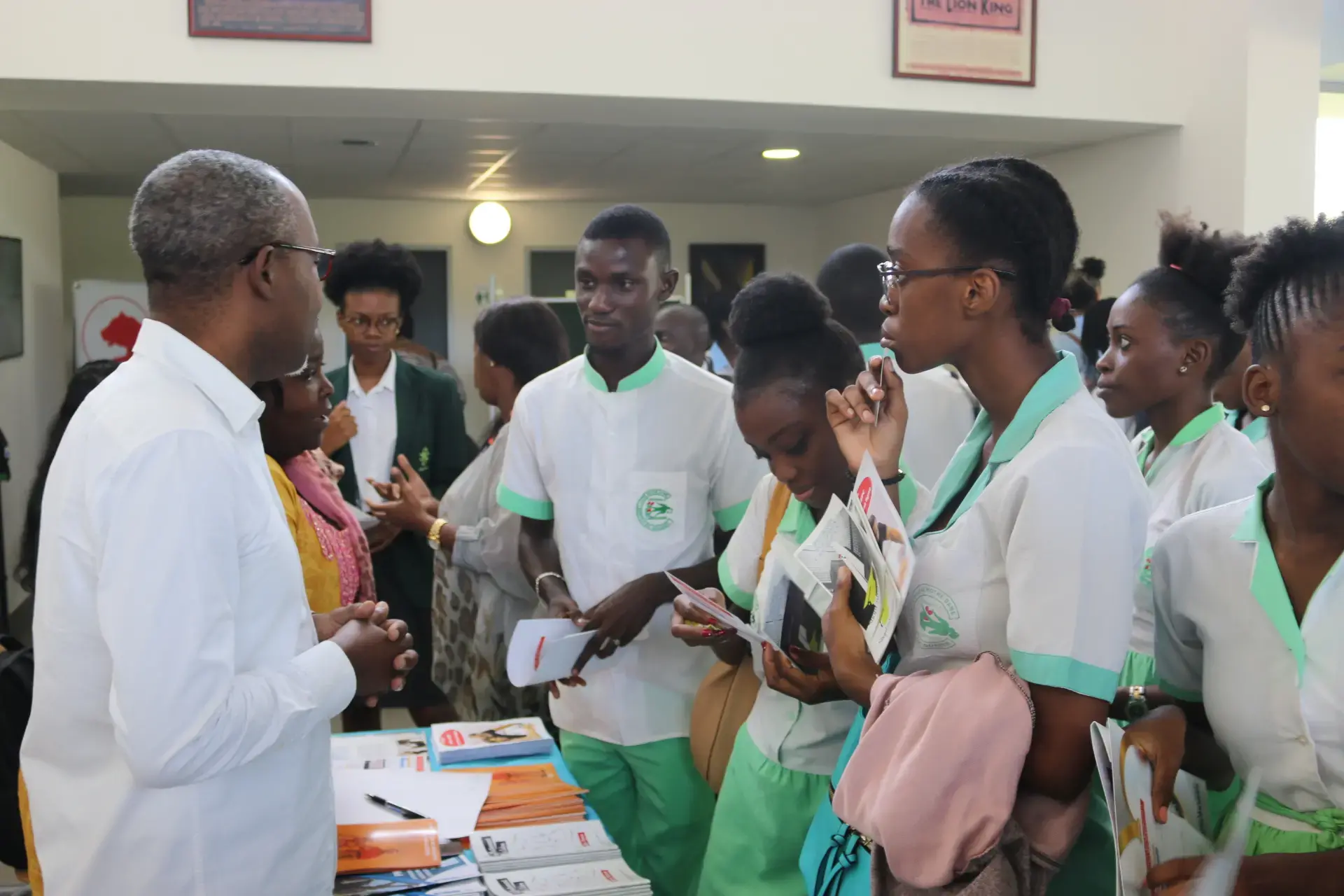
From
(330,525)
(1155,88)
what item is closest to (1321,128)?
(1155,88)

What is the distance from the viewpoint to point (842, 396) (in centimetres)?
164

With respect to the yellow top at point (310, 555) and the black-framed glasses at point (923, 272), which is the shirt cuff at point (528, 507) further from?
the black-framed glasses at point (923, 272)

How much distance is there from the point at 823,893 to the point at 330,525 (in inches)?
57.1

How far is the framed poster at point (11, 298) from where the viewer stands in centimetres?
597

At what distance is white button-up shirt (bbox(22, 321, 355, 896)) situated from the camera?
1.20 metres

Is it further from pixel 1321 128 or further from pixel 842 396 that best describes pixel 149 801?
pixel 1321 128

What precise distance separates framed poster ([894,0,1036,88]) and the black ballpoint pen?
4.03 m

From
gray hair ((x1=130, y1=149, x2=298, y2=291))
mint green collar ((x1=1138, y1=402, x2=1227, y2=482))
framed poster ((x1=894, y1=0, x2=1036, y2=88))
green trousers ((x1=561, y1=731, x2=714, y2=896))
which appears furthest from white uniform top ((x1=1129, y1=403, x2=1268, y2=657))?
framed poster ((x1=894, y1=0, x2=1036, y2=88))

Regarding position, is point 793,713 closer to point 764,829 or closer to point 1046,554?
point 764,829

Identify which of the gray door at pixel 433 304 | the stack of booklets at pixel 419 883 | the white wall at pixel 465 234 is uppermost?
the white wall at pixel 465 234

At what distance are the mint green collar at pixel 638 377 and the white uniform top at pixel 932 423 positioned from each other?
54cm

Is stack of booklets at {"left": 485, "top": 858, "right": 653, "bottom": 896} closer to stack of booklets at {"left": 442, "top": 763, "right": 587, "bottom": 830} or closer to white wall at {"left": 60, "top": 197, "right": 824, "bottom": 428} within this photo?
stack of booklets at {"left": 442, "top": 763, "right": 587, "bottom": 830}

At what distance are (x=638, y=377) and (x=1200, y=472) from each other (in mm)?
1207

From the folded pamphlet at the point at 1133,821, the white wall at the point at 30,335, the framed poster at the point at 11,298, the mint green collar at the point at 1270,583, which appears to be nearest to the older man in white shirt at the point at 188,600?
the folded pamphlet at the point at 1133,821
